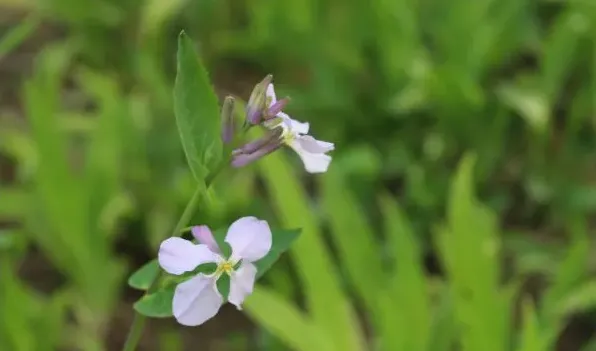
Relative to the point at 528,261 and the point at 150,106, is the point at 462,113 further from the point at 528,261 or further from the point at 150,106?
the point at 150,106

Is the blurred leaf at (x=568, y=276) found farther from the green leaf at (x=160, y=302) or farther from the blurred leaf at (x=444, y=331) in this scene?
the green leaf at (x=160, y=302)

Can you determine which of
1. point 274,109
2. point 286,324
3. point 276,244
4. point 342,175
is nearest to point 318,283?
point 286,324

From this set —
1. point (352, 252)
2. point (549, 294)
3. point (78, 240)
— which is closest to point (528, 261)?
point (549, 294)

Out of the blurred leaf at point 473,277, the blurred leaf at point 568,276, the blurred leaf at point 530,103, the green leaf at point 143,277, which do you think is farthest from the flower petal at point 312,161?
the blurred leaf at point 530,103

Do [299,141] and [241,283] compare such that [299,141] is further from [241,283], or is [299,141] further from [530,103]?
[530,103]

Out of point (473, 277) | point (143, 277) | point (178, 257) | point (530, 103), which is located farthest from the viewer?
point (530, 103)
